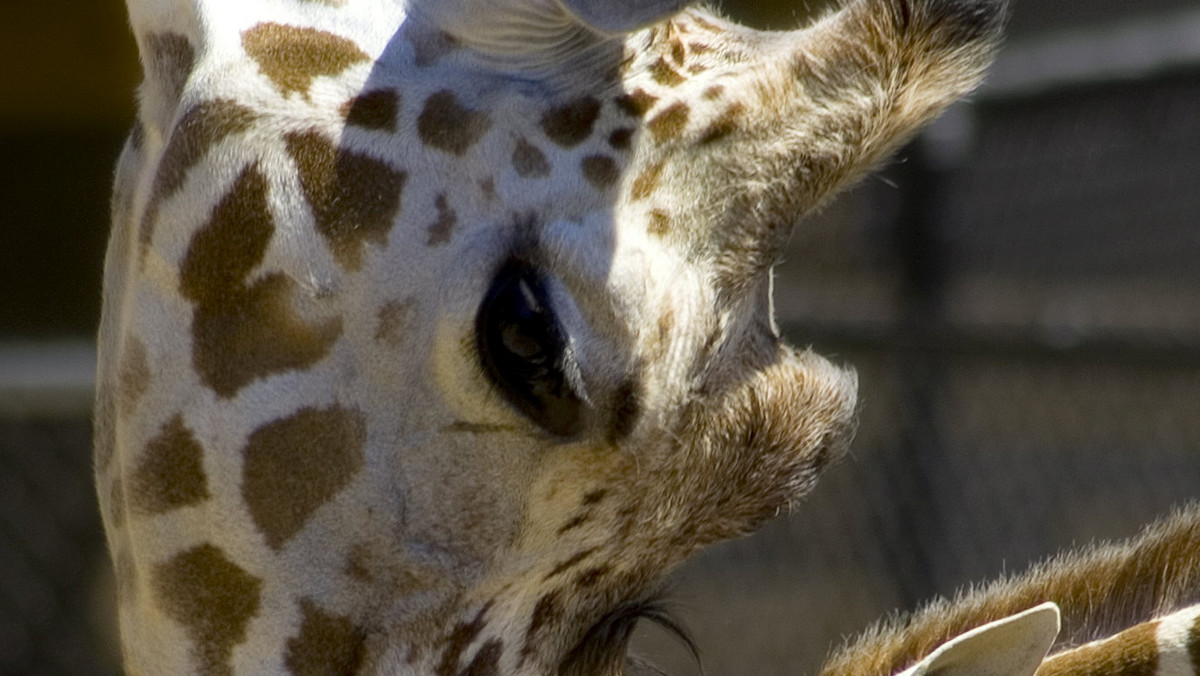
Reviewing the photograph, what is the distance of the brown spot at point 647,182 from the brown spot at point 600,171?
0.02 metres

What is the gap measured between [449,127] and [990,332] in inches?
97.8

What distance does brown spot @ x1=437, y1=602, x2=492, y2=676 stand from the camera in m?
1.08

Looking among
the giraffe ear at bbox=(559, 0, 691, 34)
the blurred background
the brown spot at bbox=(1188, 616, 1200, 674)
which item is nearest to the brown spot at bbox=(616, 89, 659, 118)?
the giraffe ear at bbox=(559, 0, 691, 34)

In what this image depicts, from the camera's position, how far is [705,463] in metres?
1.15

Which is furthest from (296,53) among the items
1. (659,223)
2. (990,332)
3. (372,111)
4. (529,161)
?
(990,332)

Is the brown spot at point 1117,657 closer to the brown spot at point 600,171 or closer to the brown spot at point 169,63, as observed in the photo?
the brown spot at point 600,171

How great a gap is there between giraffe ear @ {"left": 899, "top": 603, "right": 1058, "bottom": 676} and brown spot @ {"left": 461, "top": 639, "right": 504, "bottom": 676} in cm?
31

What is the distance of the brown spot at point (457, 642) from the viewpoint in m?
1.08

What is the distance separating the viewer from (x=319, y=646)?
1056 mm

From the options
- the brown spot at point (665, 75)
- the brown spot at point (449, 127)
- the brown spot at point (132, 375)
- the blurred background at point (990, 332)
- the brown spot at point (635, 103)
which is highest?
the brown spot at point (665, 75)

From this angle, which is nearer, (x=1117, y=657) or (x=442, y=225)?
(x=442, y=225)

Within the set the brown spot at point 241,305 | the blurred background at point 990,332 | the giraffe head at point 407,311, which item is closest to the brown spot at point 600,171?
the giraffe head at point 407,311

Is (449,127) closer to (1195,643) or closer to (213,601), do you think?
(213,601)

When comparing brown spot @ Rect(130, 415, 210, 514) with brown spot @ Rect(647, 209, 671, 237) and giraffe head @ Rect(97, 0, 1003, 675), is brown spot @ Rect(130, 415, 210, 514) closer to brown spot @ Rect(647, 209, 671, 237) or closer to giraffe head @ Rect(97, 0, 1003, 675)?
giraffe head @ Rect(97, 0, 1003, 675)
